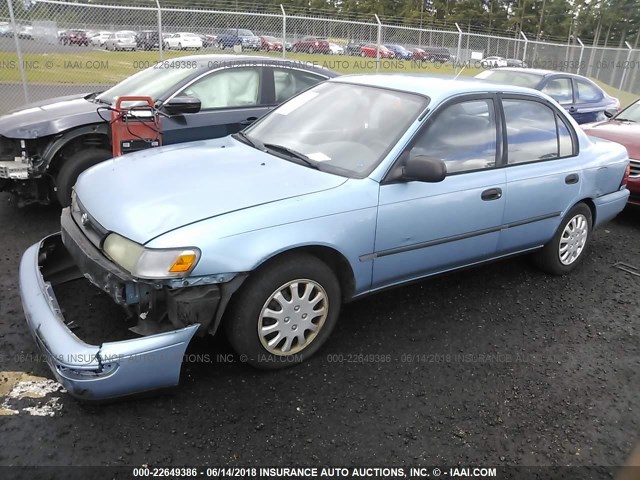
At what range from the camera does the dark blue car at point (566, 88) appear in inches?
366

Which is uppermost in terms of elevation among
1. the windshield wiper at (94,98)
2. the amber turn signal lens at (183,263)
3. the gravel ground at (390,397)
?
the windshield wiper at (94,98)

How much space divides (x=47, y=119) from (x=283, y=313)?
11.6ft

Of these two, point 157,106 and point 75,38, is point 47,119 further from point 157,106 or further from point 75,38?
point 75,38

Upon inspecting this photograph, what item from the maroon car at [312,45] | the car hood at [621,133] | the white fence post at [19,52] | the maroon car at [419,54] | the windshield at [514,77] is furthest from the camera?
the maroon car at [419,54]

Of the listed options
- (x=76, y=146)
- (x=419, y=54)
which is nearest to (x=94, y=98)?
(x=76, y=146)

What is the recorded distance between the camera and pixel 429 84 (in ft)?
12.1

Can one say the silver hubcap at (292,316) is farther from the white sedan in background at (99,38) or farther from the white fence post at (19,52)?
the white sedan in background at (99,38)

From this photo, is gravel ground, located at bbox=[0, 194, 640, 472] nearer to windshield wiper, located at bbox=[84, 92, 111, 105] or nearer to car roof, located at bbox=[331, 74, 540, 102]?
car roof, located at bbox=[331, 74, 540, 102]

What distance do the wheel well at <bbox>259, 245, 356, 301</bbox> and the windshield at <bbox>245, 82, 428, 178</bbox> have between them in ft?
1.70

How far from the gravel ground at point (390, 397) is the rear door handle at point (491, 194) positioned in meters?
0.87

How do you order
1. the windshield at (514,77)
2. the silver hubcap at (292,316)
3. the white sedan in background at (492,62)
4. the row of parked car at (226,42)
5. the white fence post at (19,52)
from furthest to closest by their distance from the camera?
the white sedan in background at (492,62), the row of parked car at (226,42), the windshield at (514,77), the white fence post at (19,52), the silver hubcap at (292,316)

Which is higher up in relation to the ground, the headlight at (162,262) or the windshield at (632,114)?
the windshield at (632,114)

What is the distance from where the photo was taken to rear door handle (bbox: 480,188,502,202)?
11.9 ft

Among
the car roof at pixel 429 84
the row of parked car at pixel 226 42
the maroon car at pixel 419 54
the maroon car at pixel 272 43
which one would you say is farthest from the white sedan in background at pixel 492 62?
the car roof at pixel 429 84
